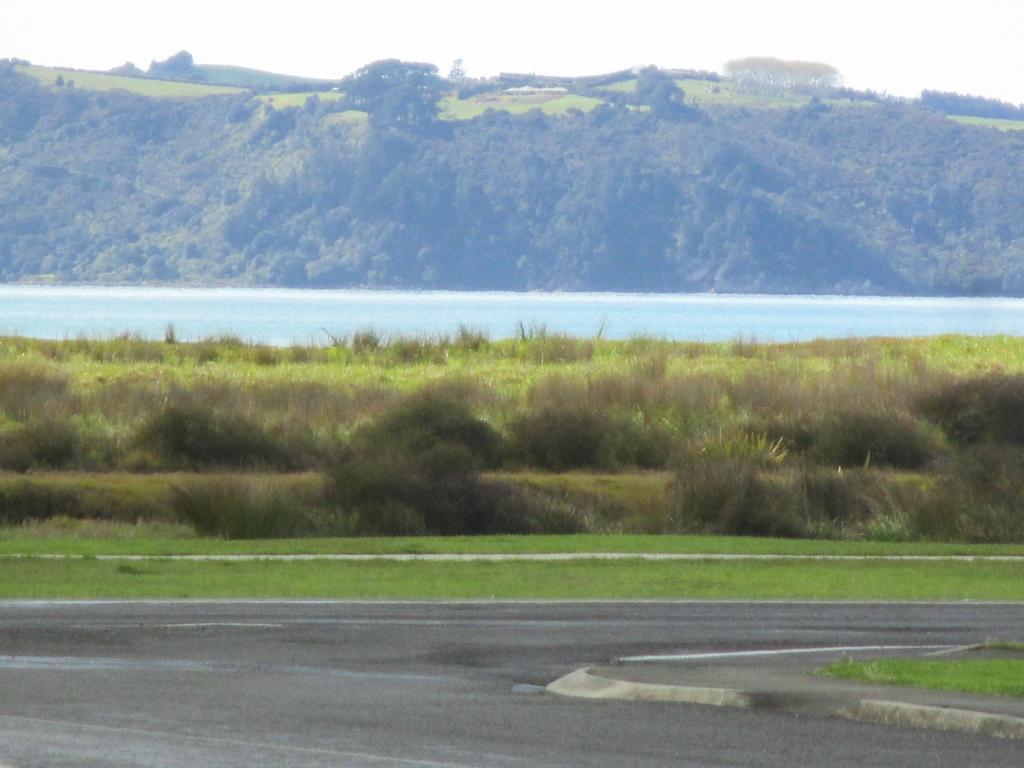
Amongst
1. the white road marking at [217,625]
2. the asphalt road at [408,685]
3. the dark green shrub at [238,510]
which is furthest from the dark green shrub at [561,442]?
the white road marking at [217,625]

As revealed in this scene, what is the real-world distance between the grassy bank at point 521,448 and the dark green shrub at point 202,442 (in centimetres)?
4

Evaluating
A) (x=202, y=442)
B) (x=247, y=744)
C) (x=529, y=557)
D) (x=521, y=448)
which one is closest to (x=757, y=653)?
(x=247, y=744)

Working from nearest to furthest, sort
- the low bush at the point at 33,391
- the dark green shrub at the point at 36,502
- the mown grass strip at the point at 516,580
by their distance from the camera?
the mown grass strip at the point at 516,580, the dark green shrub at the point at 36,502, the low bush at the point at 33,391

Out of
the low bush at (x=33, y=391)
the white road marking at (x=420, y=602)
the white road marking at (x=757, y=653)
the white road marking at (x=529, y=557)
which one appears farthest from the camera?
the low bush at (x=33, y=391)

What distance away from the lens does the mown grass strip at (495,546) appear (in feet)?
77.9

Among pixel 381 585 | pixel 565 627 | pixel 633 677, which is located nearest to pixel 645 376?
pixel 381 585

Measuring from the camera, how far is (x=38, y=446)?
33.2 meters

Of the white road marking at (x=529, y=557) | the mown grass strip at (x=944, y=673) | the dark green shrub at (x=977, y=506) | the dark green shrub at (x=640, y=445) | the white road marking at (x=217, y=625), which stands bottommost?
the dark green shrub at (x=640, y=445)

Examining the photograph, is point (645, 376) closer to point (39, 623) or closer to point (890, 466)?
point (890, 466)

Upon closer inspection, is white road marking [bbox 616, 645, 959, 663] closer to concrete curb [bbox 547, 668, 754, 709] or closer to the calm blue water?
concrete curb [bbox 547, 668, 754, 709]

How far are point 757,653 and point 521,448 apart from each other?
2162 centimetres

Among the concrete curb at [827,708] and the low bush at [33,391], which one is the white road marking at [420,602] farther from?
the low bush at [33,391]

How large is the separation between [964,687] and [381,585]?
965 centimetres

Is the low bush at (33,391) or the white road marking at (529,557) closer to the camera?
the white road marking at (529,557)
